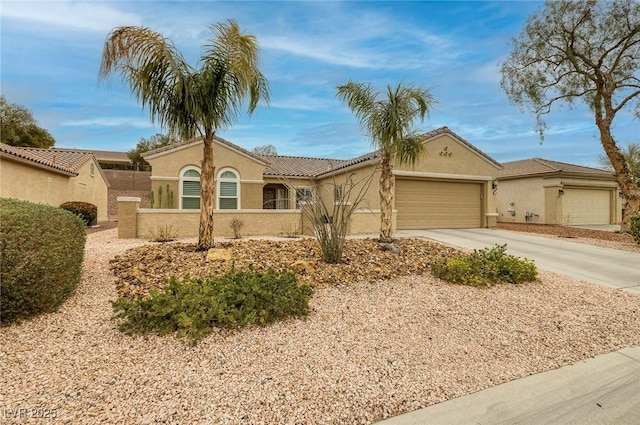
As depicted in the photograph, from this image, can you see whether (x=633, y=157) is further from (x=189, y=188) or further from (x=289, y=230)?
(x=189, y=188)

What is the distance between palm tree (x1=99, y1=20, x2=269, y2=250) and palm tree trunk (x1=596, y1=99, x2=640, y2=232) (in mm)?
A: 16030

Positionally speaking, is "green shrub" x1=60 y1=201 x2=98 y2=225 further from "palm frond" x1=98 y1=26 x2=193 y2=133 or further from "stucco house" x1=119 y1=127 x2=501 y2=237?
"palm frond" x1=98 y1=26 x2=193 y2=133

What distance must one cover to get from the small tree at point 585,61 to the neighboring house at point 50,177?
2230 centimetres

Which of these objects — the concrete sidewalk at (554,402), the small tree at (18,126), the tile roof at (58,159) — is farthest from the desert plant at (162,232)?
the small tree at (18,126)

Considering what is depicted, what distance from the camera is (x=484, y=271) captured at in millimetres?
6309

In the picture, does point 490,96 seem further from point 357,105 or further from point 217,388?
point 217,388

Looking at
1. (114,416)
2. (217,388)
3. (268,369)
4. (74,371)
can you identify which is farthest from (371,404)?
(74,371)

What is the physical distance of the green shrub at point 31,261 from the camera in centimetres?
345

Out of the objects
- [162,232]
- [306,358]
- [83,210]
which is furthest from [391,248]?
[83,210]

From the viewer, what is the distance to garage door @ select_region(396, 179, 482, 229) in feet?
48.2

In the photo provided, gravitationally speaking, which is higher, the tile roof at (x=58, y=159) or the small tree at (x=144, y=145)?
the small tree at (x=144, y=145)

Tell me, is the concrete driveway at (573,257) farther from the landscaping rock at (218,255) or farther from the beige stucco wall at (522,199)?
the beige stucco wall at (522,199)

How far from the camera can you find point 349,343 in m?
3.73

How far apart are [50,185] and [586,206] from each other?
30435 millimetres
